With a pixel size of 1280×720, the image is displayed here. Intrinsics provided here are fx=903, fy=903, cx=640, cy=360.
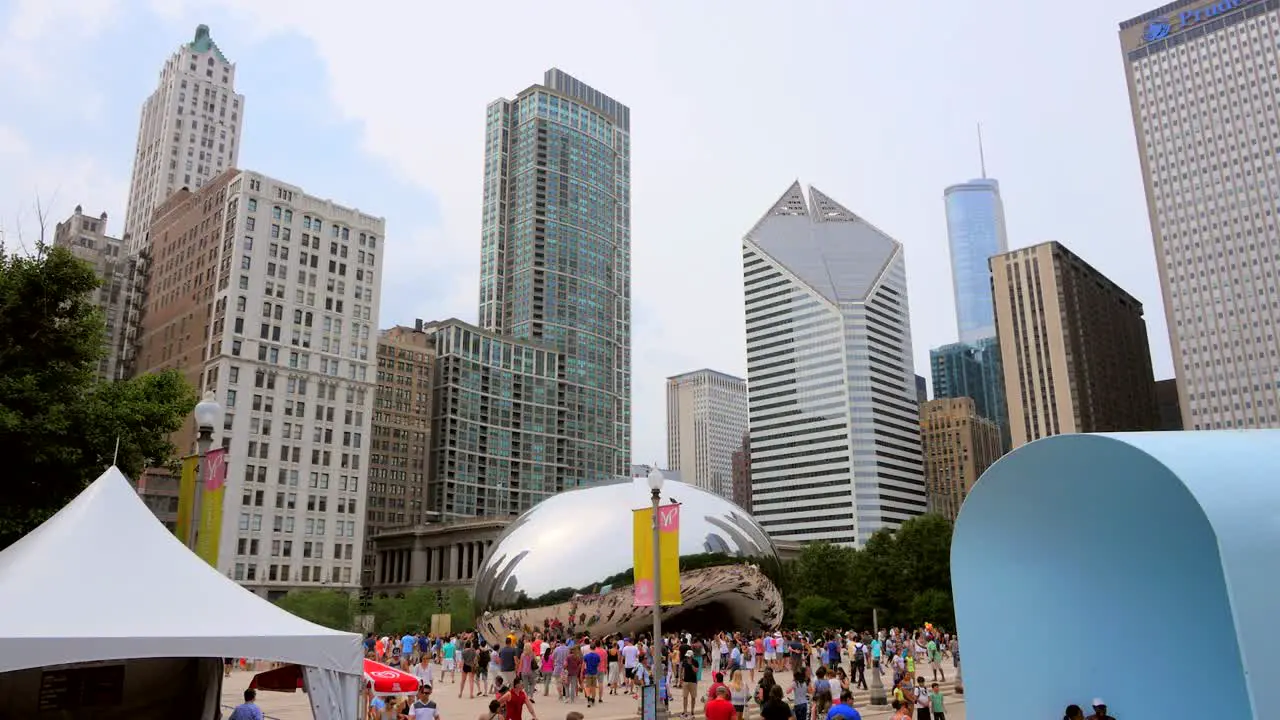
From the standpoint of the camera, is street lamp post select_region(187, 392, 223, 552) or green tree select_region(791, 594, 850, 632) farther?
green tree select_region(791, 594, 850, 632)

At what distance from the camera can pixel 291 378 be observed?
99.3m

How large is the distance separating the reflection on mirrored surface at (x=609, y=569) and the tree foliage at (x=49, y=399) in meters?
15.7

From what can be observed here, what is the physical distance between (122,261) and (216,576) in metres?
135

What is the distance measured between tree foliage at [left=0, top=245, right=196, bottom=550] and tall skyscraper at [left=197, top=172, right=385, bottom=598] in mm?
75300

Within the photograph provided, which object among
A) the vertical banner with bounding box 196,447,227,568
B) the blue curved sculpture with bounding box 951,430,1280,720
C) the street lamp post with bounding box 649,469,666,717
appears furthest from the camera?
the street lamp post with bounding box 649,469,666,717

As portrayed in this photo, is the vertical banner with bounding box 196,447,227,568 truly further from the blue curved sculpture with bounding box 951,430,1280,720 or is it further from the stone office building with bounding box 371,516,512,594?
the stone office building with bounding box 371,516,512,594

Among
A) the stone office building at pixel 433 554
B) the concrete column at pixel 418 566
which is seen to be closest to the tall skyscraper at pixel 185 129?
the stone office building at pixel 433 554

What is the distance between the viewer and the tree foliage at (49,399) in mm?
20609

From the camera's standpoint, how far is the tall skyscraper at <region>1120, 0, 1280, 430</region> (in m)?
135

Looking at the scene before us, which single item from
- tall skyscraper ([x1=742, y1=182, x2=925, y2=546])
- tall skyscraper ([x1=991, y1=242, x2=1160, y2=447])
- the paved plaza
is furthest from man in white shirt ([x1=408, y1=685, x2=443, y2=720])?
tall skyscraper ([x1=742, y1=182, x2=925, y2=546])

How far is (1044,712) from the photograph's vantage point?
13008 mm

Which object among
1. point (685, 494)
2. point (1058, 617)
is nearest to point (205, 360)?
point (685, 494)

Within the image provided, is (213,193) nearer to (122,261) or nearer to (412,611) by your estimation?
(122,261)

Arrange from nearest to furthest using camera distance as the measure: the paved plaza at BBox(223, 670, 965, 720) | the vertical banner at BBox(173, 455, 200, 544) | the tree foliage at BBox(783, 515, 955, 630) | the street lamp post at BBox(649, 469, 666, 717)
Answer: the vertical banner at BBox(173, 455, 200, 544) → the street lamp post at BBox(649, 469, 666, 717) → the paved plaza at BBox(223, 670, 965, 720) → the tree foliage at BBox(783, 515, 955, 630)
